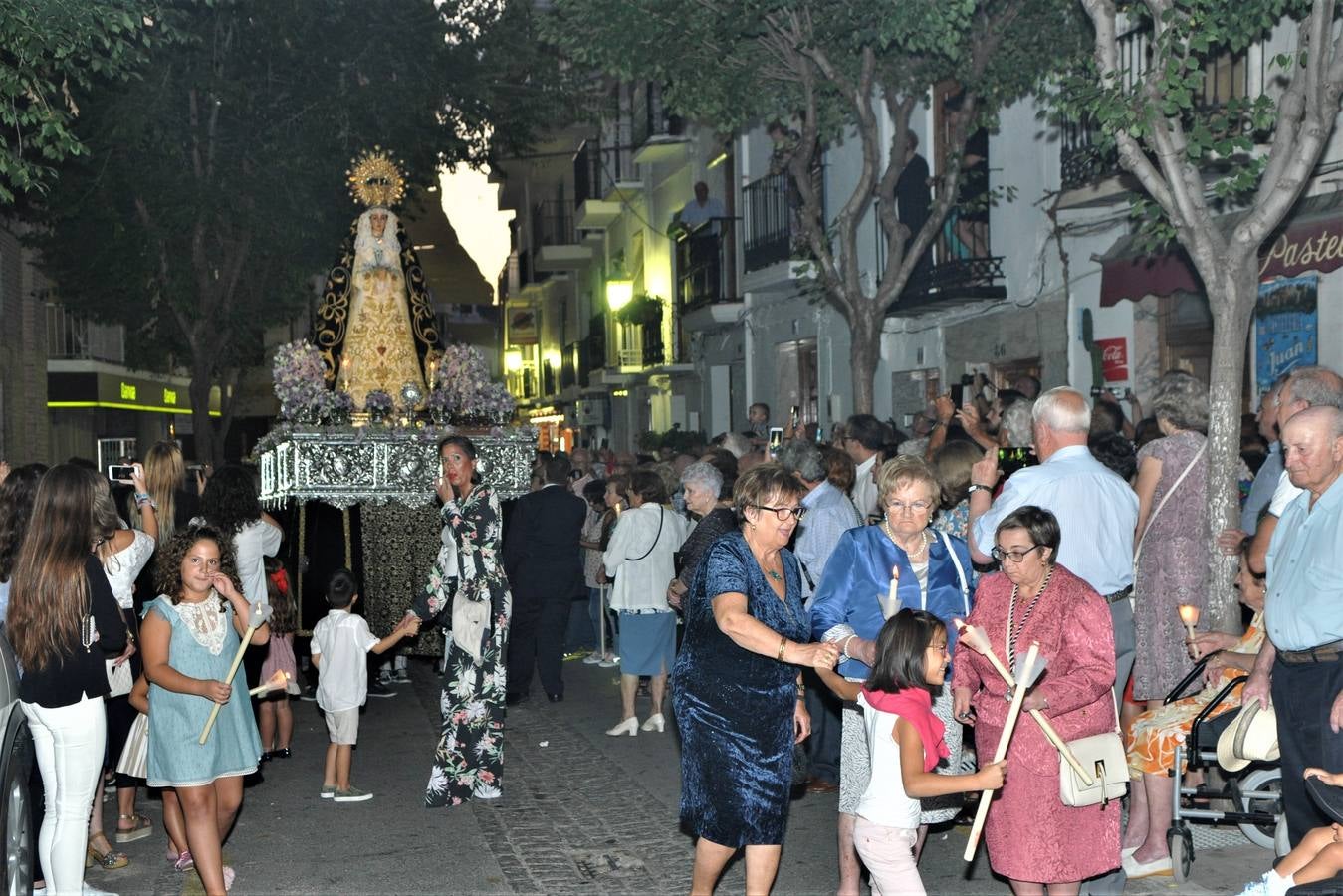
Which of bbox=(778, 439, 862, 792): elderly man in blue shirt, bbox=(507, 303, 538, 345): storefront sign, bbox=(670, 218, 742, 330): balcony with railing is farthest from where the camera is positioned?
bbox=(507, 303, 538, 345): storefront sign

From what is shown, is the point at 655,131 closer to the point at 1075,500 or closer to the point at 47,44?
the point at 47,44

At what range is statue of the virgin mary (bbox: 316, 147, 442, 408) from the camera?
14250mm

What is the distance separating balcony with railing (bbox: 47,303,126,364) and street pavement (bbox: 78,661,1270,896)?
Result: 36229 mm

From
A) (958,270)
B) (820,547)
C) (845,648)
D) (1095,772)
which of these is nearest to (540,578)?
(820,547)

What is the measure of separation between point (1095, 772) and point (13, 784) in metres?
3.88

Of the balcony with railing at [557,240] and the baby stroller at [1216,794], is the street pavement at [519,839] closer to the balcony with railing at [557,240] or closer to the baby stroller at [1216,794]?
the baby stroller at [1216,794]

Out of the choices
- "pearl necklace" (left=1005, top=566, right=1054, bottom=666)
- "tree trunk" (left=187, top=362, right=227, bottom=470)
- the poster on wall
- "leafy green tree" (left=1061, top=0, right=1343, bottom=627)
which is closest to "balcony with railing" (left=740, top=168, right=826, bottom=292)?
"tree trunk" (left=187, top=362, right=227, bottom=470)

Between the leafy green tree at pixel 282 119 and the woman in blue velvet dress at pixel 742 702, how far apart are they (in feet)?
52.3

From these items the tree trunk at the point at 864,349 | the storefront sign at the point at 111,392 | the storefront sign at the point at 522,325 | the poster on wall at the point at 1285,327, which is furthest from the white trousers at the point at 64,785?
the storefront sign at the point at 522,325

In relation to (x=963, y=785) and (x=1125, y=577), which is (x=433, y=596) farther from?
(x=963, y=785)

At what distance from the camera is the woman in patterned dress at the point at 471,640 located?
336 inches

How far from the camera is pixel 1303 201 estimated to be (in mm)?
13000

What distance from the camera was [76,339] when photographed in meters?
44.7

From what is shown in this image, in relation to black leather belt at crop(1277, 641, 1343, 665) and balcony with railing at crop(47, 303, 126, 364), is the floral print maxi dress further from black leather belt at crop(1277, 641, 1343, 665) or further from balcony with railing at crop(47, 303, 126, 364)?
balcony with railing at crop(47, 303, 126, 364)
